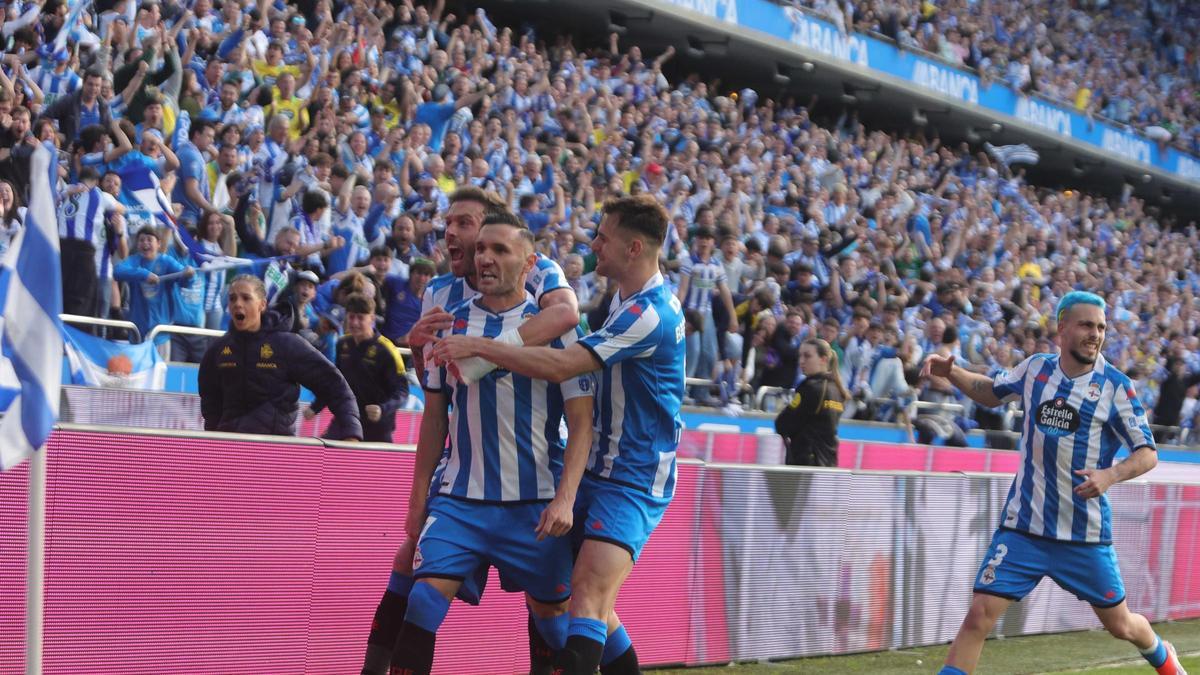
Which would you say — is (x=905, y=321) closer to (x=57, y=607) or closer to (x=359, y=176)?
(x=359, y=176)

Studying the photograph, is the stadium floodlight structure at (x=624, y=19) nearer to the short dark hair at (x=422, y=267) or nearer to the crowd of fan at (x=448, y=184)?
the crowd of fan at (x=448, y=184)

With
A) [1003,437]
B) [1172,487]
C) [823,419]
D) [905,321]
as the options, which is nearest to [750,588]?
[823,419]

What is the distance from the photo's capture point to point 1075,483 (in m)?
7.23

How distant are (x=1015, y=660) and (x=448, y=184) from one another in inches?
290

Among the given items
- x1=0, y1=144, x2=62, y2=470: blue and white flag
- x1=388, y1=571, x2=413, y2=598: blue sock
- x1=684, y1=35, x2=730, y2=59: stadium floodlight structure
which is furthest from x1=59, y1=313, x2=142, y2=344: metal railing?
x1=684, y1=35, x2=730, y2=59: stadium floodlight structure

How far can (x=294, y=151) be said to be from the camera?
1328 cm

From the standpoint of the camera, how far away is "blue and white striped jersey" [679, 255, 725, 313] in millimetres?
15703

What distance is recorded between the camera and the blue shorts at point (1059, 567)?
285 inches

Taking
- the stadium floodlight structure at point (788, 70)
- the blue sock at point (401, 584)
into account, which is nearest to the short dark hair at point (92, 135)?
the blue sock at point (401, 584)

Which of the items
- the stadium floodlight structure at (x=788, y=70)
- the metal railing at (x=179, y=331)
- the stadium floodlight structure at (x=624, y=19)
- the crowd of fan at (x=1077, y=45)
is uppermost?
the crowd of fan at (x=1077, y=45)

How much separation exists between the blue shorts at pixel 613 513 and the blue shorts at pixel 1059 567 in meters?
2.16

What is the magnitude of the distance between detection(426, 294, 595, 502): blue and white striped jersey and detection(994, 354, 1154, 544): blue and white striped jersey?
2617 mm

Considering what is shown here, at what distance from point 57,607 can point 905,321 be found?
15.1m

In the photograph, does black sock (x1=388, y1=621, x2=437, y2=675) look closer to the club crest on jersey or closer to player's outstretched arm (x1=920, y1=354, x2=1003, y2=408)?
player's outstretched arm (x1=920, y1=354, x2=1003, y2=408)
